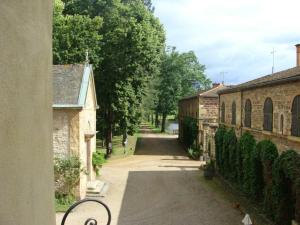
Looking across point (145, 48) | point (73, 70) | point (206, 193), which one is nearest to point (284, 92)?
point (206, 193)

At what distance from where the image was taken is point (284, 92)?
1609 centimetres

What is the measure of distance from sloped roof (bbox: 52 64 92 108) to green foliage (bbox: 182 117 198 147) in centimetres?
1966

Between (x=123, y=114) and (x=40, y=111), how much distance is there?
31.3 meters

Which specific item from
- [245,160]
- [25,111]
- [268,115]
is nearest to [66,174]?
[245,160]

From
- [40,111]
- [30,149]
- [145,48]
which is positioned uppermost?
[145,48]

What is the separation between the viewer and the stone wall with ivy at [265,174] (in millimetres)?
14297

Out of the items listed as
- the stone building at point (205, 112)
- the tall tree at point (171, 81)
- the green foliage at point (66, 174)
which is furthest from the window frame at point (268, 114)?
the tall tree at point (171, 81)

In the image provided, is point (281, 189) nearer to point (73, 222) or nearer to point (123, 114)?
point (73, 222)

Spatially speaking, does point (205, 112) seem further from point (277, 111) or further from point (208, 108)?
point (277, 111)

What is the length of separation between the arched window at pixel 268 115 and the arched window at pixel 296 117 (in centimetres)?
232

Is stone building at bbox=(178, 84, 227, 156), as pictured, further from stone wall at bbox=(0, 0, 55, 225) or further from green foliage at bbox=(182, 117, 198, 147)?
stone wall at bbox=(0, 0, 55, 225)

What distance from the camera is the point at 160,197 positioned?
71.6 ft

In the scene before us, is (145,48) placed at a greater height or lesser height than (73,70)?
greater

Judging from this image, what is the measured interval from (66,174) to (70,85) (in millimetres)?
4942
